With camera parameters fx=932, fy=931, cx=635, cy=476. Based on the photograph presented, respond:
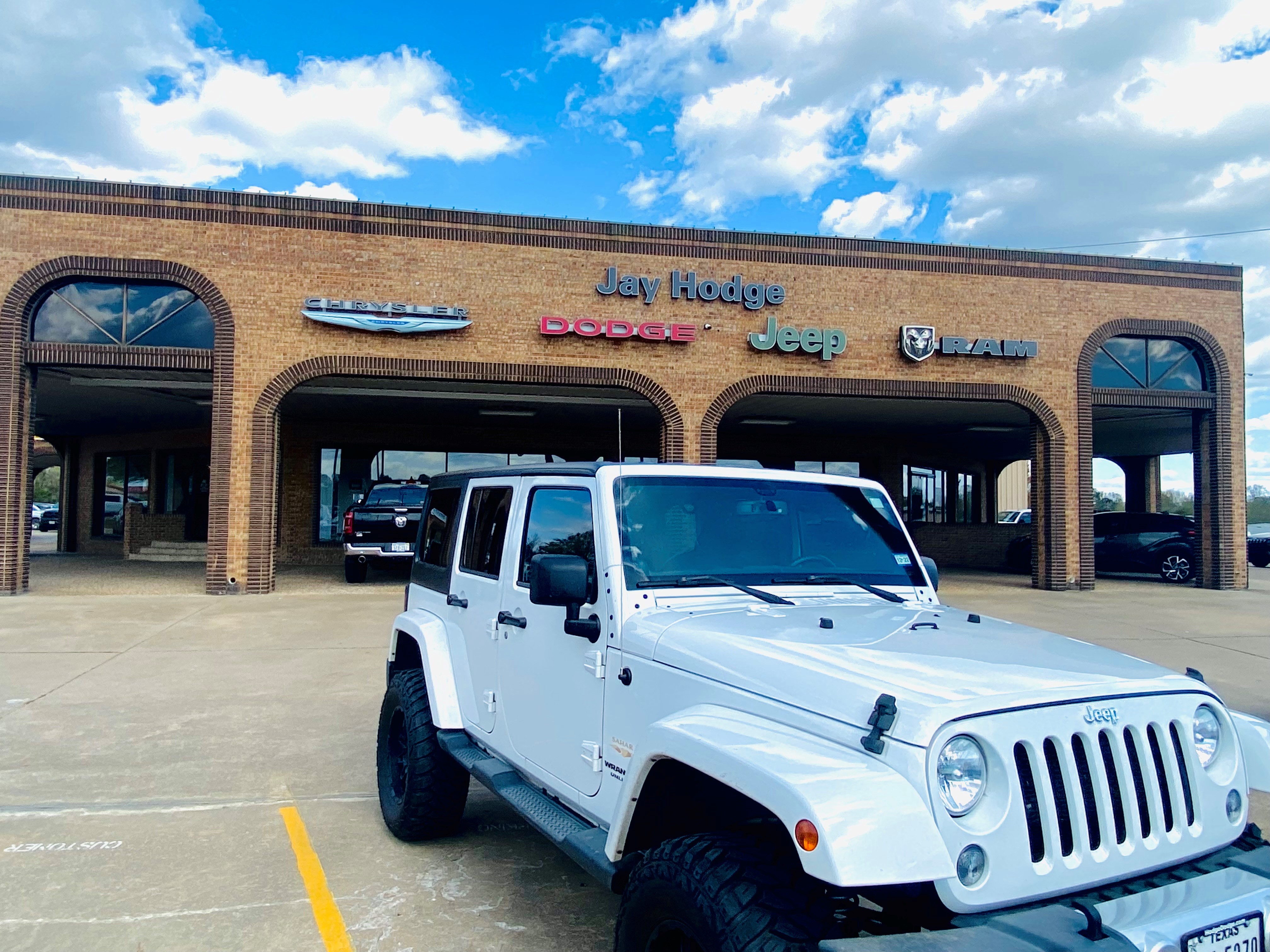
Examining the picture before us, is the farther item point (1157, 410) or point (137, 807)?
point (1157, 410)

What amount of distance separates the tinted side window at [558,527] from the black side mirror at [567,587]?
190 mm

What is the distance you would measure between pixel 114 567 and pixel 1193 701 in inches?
875

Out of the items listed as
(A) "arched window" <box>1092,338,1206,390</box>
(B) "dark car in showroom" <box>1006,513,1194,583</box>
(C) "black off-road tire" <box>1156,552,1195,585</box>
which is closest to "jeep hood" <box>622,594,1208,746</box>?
(A) "arched window" <box>1092,338,1206,390</box>

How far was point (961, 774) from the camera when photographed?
2176 mm

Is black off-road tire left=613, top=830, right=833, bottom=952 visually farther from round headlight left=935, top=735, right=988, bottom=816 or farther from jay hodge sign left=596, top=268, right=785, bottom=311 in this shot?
jay hodge sign left=596, top=268, right=785, bottom=311

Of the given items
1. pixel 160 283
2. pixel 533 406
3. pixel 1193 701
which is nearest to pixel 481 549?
pixel 1193 701

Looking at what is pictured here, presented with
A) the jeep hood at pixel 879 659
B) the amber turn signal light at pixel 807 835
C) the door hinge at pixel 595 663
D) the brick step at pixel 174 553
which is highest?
the jeep hood at pixel 879 659

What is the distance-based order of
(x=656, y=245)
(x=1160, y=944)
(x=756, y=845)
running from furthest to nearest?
1. (x=656, y=245)
2. (x=756, y=845)
3. (x=1160, y=944)

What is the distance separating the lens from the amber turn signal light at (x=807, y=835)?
2033 millimetres

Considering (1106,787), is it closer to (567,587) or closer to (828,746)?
(828,746)

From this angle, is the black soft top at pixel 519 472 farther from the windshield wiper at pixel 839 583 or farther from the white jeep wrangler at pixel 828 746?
the windshield wiper at pixel 839 583

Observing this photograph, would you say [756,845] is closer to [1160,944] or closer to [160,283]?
[1160,944]

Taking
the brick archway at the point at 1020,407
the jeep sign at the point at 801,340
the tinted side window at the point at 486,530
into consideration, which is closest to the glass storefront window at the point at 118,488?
the brick archway at the point at 1020,407

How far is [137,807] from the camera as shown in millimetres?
5117
